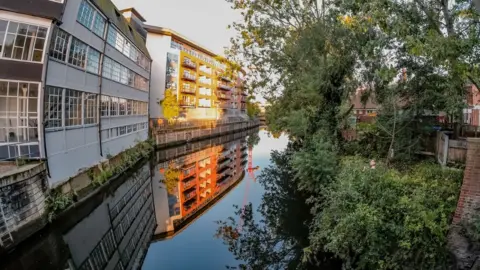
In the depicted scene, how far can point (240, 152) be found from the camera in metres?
45.9

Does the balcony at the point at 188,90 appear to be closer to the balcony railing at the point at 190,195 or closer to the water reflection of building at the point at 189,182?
the water reflection of building at the point at 189,182

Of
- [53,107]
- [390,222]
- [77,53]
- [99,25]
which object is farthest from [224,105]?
[390,222]

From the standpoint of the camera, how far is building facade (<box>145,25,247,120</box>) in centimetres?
5634

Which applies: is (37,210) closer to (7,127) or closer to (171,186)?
(7,127)

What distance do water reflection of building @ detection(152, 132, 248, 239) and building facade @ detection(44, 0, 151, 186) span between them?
4694 mm

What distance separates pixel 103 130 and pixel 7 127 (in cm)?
932

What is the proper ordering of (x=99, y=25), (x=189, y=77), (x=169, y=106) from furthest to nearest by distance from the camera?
(x=189, y=77) < (x=169, y=106) < (x=99, y=25)

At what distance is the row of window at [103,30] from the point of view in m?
19.5

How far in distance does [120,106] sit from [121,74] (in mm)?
2773

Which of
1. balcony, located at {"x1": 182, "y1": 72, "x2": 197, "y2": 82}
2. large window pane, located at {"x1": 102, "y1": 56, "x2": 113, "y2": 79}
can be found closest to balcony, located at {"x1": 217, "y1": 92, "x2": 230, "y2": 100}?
balcony, located at {"x1": 182, "y1": 72, "x2": 197, "y2": 82}

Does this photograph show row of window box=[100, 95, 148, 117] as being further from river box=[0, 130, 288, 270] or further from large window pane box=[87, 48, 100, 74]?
river box=[0, 130, 288, 270]

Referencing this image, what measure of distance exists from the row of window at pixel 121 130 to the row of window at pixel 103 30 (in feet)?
21.5

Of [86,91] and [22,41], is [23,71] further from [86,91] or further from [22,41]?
[86,91]

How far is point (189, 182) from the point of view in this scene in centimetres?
2606
